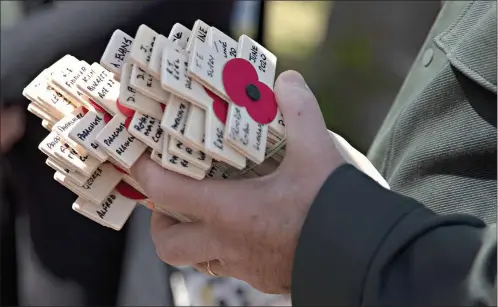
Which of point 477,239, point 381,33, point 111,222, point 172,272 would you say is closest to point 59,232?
point 172,272

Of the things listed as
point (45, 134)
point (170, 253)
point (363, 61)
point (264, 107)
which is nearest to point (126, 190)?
point (170, 253)

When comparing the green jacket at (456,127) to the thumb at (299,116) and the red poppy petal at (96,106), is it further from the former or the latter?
the red poppy petal at (96,106)

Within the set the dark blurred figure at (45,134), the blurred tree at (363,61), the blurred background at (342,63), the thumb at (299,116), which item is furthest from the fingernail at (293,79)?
the blurred tree at (363,61)

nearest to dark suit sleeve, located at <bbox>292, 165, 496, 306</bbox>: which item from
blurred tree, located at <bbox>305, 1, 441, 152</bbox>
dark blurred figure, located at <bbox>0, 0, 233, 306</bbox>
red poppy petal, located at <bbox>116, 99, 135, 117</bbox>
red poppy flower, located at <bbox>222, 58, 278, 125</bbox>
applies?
red poppy flower, located at <bbox>222, 58, 278, 125</bbox>

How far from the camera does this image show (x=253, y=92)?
2.32 feet

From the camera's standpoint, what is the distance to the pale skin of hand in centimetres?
65

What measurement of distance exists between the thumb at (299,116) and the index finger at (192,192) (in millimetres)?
68

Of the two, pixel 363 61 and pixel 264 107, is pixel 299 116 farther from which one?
pixel 363 61

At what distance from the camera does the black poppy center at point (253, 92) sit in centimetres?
71

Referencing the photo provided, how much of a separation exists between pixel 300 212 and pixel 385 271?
0.31ft

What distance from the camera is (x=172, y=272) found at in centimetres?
159

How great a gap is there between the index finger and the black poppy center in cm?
9

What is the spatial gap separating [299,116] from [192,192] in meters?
0.12

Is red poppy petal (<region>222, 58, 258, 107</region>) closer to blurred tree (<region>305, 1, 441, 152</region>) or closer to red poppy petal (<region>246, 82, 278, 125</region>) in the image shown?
red poppy petal (<region>246, 82, 278, 125</region>)
